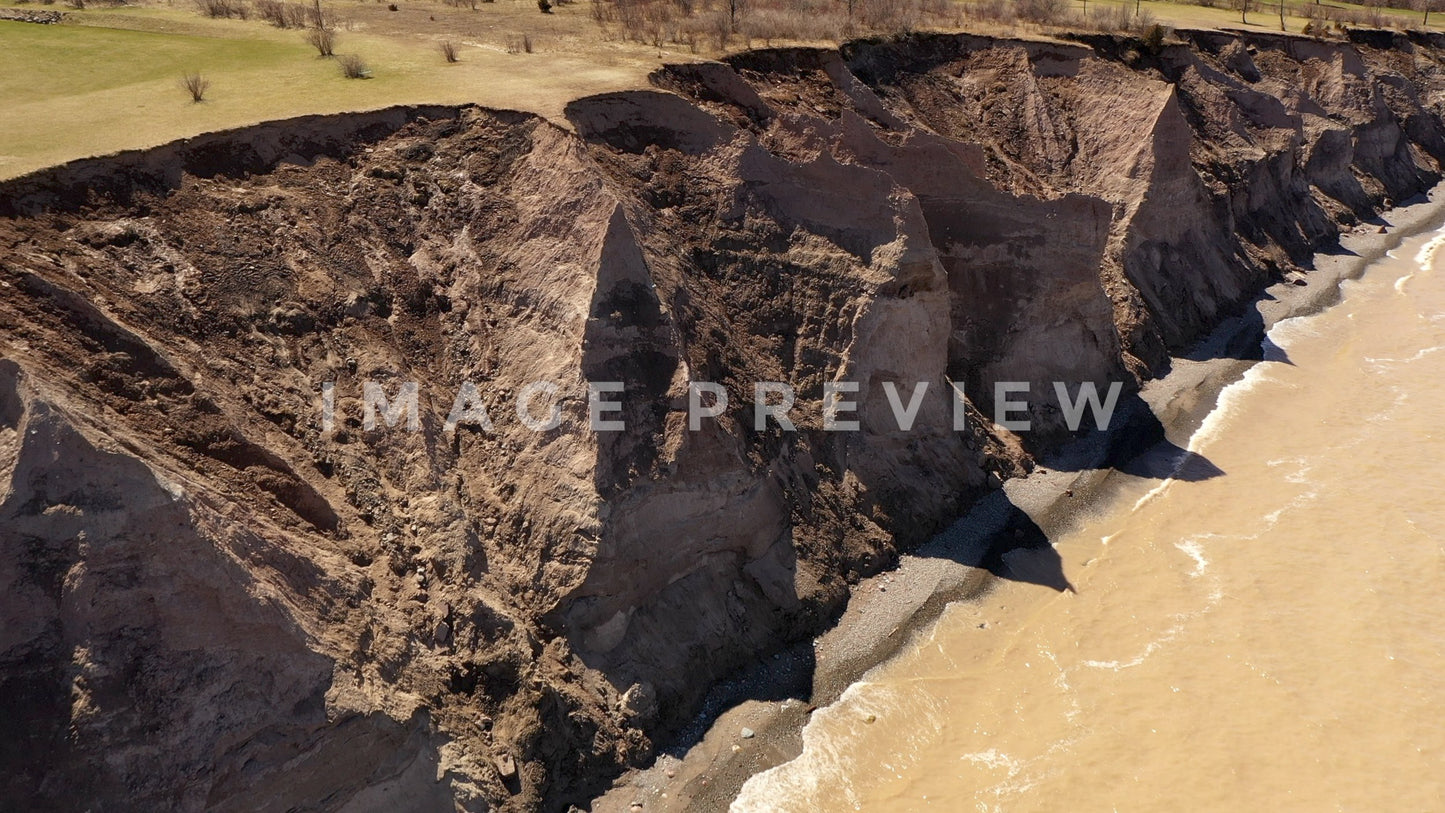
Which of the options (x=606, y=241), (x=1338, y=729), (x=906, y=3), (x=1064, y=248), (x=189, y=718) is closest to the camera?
(x=189, y=718)

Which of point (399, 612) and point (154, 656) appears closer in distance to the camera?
point (154, 656)

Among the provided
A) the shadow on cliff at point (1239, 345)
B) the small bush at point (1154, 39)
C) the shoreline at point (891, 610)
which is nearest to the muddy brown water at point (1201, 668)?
the shoreline at point (891, 610)

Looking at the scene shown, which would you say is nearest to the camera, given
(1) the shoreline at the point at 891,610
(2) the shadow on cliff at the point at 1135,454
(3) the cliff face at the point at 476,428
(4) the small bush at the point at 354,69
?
(3) the cliff face at the point at 476,428

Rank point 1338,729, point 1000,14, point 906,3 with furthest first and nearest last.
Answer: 1. point 1000,14
2. point 906,3
3. point 1338,729

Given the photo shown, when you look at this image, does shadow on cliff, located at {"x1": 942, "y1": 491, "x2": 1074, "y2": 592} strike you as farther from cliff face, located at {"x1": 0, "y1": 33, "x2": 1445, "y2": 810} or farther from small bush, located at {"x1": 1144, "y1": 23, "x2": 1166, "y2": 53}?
small bush, located at {"x1": 1144, "y1": 23, "x2": 1166, "y2": 53}

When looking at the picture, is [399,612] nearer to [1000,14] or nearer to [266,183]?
[266,183]

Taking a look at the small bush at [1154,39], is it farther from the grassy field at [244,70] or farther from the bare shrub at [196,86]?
the bare shrub at [196,86]

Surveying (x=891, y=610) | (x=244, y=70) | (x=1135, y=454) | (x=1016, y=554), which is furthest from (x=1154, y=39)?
(x=244, y=70)

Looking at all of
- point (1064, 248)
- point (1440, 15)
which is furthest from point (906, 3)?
point (1440, 15)

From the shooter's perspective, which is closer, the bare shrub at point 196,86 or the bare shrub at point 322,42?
the bare shrub at point 196,86
